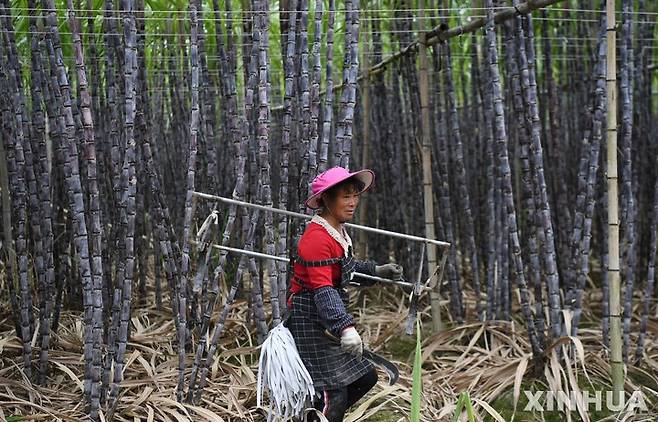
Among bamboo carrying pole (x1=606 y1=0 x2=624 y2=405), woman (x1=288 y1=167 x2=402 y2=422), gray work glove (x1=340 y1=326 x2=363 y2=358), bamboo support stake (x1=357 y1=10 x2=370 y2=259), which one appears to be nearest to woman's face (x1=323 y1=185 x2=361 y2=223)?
woman (x1=288 y1=167 x2=402 y2=422)

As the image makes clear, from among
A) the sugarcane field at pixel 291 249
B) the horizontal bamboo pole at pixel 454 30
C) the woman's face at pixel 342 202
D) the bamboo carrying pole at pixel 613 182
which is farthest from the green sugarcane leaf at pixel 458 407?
the horizontal bamboo pole at pixel 454 30

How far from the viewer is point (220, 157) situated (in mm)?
3781

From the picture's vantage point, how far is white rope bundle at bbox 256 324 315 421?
172cm

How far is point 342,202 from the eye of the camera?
5.60ft

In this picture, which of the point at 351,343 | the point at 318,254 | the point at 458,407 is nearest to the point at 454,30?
the point at 318,254

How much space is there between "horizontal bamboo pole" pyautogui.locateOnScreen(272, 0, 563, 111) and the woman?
0.85m

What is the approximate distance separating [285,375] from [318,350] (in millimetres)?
98

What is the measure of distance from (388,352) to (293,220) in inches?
27.8

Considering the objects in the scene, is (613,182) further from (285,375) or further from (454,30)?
(285,375)

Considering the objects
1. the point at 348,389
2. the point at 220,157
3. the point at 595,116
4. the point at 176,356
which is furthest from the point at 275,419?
the point at 220,157

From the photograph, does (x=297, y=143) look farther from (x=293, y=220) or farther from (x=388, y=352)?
(x=388, y=352)

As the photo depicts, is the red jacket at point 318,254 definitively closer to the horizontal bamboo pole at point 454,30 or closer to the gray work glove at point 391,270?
the gray work glove at point 391,270

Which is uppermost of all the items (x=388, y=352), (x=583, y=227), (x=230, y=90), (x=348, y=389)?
(x=230, y=90)

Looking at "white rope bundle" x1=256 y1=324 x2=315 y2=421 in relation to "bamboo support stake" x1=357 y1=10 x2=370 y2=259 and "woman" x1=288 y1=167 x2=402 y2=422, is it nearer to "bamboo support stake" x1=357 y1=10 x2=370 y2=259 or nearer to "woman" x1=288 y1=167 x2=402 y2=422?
"woman" x1=288 y1=167 x2=402 y2=422
